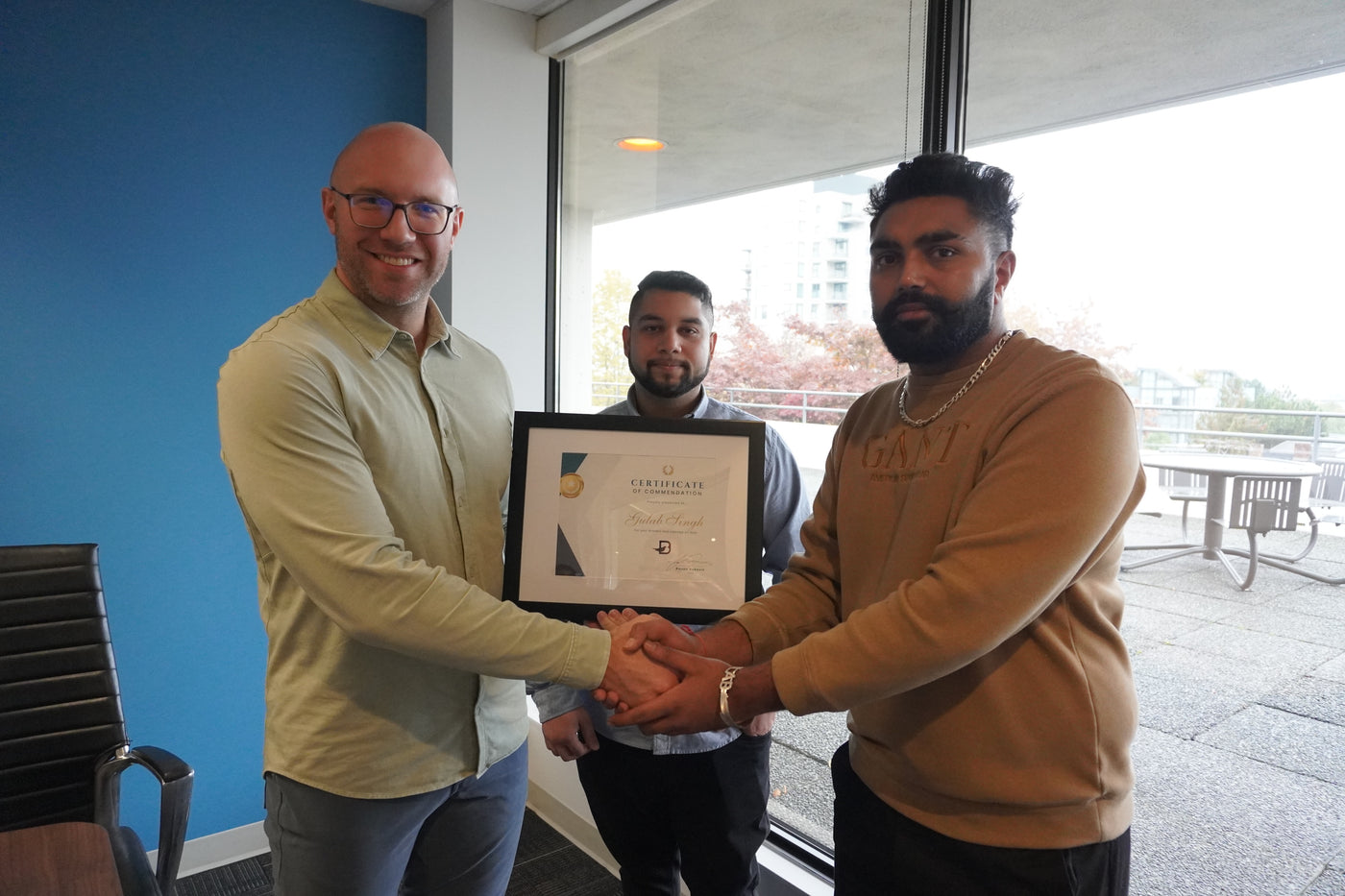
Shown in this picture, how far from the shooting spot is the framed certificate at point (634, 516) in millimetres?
1751

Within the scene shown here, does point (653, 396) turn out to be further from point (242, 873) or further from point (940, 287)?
point (242, 873)

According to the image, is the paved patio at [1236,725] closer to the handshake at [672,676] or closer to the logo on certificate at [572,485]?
the handshake at [672,676]

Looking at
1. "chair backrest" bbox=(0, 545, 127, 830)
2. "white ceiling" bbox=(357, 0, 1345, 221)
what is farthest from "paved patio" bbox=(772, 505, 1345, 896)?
"chair backrest" bbox=(0, 545, 127, 830)

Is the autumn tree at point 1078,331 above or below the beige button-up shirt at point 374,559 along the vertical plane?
above

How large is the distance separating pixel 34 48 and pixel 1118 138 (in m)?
3.03

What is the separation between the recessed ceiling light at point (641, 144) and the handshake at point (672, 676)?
2.14 meters

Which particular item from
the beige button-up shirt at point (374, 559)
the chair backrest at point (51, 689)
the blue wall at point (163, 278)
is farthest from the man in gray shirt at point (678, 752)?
the blue wall at point (163, 278)

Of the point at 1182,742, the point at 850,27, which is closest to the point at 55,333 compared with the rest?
the point at 850,27

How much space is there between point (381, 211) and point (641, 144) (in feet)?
6.35

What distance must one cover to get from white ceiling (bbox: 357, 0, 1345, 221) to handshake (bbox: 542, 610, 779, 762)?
4.58ft

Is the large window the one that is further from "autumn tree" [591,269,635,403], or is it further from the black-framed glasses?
the black-framed glasses

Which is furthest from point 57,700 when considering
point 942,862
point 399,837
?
point 942,862

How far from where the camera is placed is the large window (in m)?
1.60

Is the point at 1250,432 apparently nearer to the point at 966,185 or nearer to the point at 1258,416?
the point at 1258,416
